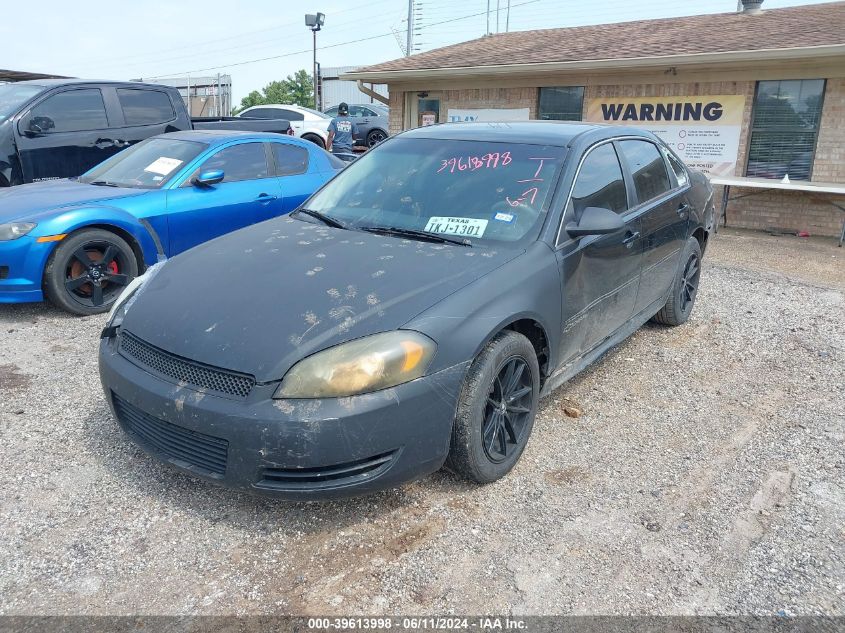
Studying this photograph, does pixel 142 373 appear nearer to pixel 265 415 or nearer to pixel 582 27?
pixel 265 415

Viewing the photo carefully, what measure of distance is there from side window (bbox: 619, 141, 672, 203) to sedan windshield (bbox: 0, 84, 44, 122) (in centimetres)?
673

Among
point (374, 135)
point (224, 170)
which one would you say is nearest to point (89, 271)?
point (224, 170)

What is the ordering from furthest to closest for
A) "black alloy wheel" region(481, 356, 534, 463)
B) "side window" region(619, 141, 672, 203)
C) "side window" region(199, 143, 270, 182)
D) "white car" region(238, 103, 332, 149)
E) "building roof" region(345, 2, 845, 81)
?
"white car" region(238, 103, 332, 149), "building roof" region(345, 2, 845, 81), "side window" region(199, 143, 270, 182), "side window" region(619, 141, 672, 203), "black alloy wheel" region(481, 356, 534, 463)

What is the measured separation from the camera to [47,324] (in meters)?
5.33

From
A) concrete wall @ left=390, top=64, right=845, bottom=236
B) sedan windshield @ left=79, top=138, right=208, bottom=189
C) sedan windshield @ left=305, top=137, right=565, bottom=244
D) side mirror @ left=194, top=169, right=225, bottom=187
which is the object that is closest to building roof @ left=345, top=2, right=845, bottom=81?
concrete wall @ left=390, top=64, right=845, bottom=236

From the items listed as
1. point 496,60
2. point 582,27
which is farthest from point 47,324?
point 582,27

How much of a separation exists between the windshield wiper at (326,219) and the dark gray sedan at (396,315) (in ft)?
0.05

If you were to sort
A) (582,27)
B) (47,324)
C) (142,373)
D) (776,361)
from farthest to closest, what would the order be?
(582,27) < (47,324) < (776,361) < (142,373)

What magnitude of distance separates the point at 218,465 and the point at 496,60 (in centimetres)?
1248

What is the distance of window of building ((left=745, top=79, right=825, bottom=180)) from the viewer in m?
10.4

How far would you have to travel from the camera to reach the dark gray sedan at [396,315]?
2.56m

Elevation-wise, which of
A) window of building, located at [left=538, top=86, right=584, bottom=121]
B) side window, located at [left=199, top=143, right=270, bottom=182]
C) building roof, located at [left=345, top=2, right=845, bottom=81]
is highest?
building roof, located at [left=345, top=2, right=845, bottom=81]

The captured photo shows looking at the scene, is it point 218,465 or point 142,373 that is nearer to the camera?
point 218,465

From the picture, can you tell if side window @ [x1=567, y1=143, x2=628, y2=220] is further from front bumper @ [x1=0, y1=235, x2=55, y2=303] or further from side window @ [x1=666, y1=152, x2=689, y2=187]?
front bumper @ [x1=0, y1=235, x2=55, y2=303]
